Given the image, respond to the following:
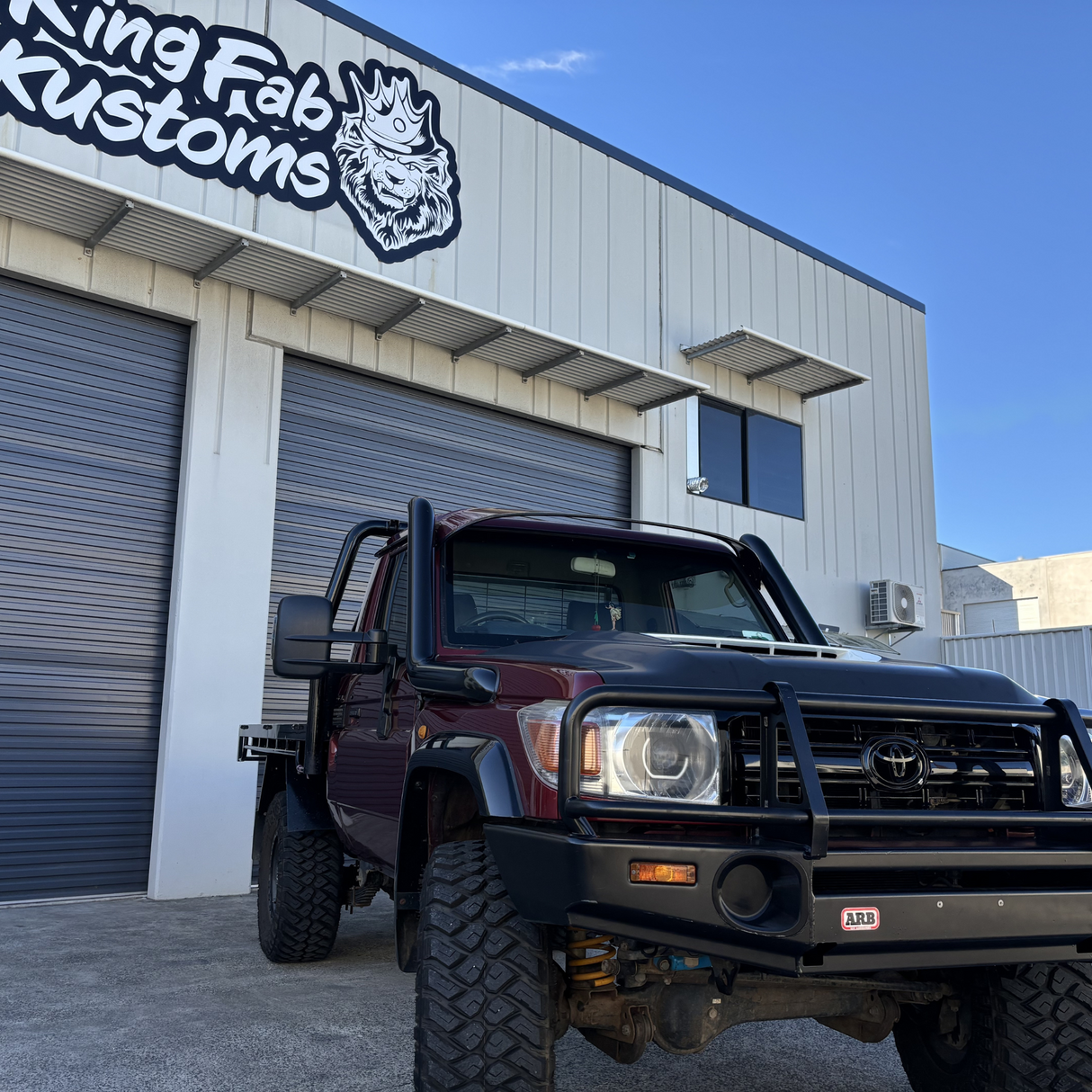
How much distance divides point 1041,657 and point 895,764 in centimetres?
1324

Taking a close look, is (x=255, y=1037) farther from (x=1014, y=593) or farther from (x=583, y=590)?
(x=1014, y=593)

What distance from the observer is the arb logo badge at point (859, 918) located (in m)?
2.16

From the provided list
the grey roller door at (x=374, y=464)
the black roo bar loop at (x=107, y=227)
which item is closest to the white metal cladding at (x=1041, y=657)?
the grey roller door at (x=374, y=464)

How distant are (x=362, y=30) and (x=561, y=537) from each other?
724cm

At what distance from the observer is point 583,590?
13.0 feet

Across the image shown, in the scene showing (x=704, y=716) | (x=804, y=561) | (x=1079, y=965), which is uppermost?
(x=804, y=561)

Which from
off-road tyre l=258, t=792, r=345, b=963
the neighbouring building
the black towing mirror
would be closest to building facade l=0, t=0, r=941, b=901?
off-road tyre l=258, t=792, r=345, b=963

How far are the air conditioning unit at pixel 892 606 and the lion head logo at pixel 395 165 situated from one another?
7.13 m

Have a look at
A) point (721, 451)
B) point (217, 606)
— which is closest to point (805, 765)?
point (217, 606)

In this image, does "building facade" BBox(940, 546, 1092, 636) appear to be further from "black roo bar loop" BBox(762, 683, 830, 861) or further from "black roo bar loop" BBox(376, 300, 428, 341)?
"black roo bar loop" BBox(762, 683, 830, 861)

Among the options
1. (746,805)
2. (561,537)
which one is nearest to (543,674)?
(746,805)

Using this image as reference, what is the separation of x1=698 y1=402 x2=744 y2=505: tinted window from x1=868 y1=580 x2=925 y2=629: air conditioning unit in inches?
98.2

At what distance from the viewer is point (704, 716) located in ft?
7.88

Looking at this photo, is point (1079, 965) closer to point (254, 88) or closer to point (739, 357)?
point (254, 88)
